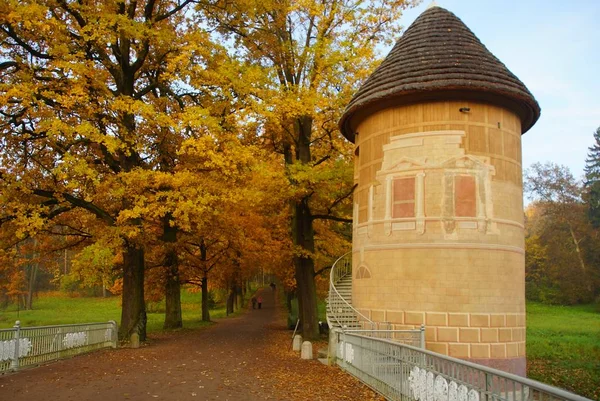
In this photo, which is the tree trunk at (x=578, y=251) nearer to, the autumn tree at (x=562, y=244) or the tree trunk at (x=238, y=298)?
the autumn tree at (x=562, y=244)

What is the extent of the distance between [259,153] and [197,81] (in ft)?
11.2

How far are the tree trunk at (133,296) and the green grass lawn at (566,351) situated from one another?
14847 millimetres

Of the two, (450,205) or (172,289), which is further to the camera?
(172,289)

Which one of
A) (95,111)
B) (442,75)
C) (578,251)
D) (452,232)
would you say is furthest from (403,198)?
(578,251)

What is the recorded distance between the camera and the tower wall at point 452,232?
1373 cm

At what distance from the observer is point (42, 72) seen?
17172 mm

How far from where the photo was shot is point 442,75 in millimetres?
14398

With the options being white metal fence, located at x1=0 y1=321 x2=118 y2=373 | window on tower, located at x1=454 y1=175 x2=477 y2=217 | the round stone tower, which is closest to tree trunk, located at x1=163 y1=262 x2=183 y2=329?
white metal fence, located at x1=0 y1=321 x2=118 y2=373

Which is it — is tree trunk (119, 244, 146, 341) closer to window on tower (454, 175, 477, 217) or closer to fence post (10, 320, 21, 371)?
fence post (10, 320, 21, 371)

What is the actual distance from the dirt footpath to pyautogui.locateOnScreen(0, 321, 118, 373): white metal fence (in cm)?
41

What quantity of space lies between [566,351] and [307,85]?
19.0m

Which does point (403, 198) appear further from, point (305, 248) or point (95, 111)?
point (95, 111)

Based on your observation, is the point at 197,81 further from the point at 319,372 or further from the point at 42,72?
the point at 319,372

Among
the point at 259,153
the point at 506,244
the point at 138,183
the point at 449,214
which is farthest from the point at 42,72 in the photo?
the point at 506,244
